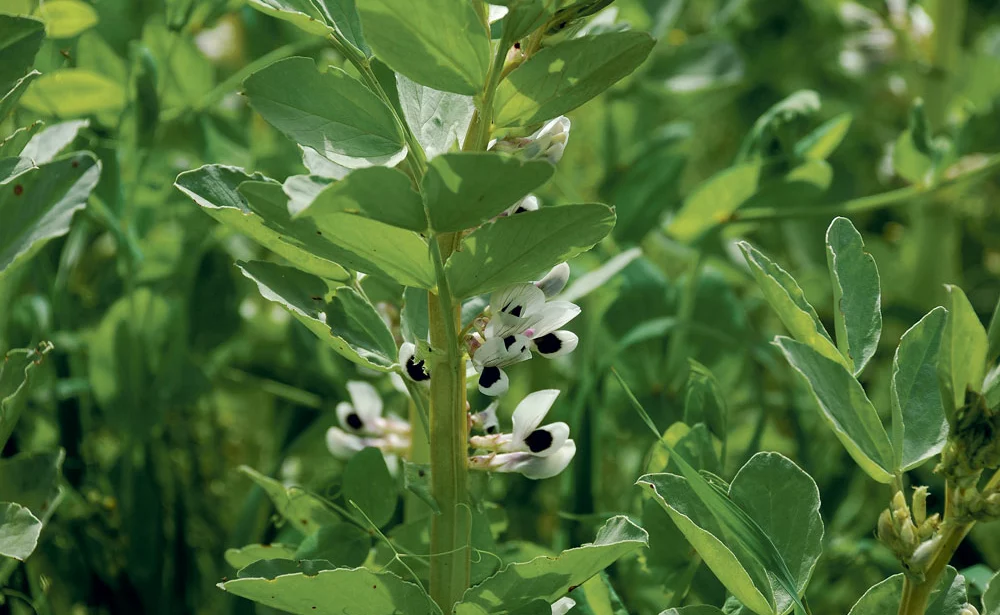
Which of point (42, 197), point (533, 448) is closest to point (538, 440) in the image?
point (533, 448)

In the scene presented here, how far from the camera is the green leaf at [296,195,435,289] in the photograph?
523 mm

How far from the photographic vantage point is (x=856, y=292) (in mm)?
604

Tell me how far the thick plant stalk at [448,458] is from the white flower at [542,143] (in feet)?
0.19

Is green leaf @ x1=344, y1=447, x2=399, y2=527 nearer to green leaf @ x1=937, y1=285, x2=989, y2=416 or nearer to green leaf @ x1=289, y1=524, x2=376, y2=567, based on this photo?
green leaf @ x1=289, y1=524, x2=376, y2=567

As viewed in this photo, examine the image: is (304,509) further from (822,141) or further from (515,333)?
(822,141)

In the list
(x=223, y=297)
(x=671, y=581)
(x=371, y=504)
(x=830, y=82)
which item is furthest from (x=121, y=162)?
(x=830, y=82)

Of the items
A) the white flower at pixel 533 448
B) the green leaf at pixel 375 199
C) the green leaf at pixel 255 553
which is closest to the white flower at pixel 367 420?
the green leaf at pixel 255 553

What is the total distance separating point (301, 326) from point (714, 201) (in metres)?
0.45

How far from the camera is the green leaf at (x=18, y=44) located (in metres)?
0.64

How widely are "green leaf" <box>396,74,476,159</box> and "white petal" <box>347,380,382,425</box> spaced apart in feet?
0.97

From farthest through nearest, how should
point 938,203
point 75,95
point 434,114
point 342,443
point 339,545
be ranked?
point 938,203
point 75,95
point 342,443
point 339,545
point 434,114

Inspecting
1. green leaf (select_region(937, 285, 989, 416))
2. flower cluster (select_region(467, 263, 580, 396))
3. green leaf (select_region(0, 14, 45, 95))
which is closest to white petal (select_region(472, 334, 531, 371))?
flower cluster (select_region(467, 263, 580, 396))

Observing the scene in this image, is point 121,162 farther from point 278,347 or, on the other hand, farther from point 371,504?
point 371,504

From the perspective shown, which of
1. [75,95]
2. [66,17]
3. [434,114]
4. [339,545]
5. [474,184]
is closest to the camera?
[474,184]
